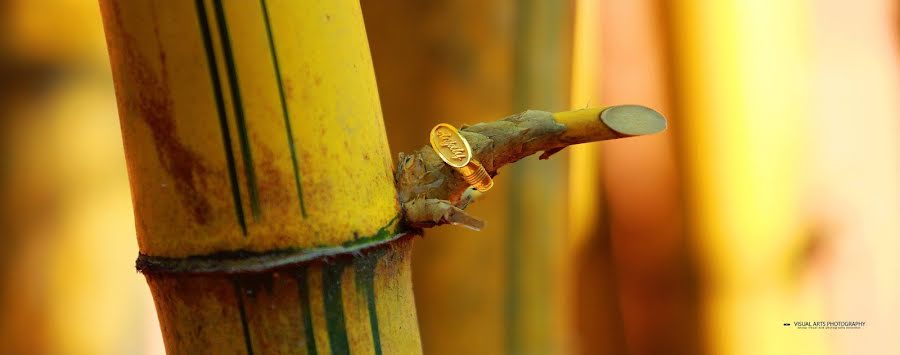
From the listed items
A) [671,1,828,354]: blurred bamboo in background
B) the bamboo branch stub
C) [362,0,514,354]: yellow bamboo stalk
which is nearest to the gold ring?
the bamboo branch stub

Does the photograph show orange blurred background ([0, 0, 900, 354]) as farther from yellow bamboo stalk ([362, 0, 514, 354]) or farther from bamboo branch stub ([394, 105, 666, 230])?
bamboo branch stub ([394, 105, 666, 230])

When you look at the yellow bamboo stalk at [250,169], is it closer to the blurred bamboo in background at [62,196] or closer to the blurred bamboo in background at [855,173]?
the blurred bamboo in background at [62,196]

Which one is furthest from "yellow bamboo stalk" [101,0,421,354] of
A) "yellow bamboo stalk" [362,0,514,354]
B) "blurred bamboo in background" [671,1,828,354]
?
"blurred bamboo in background" [671,1,828,354]

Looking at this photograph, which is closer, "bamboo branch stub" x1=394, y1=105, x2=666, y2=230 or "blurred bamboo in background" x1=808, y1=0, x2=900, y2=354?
"bamboo branch stub" x1=394, y1=105, x2=666, y2=230

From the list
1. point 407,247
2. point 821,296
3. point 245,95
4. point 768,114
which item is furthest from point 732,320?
point 245,95

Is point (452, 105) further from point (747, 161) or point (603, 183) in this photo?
point (747, 161)

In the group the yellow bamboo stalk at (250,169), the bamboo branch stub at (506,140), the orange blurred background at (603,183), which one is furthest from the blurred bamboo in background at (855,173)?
the yellow bamboo stalk at (250,169)
